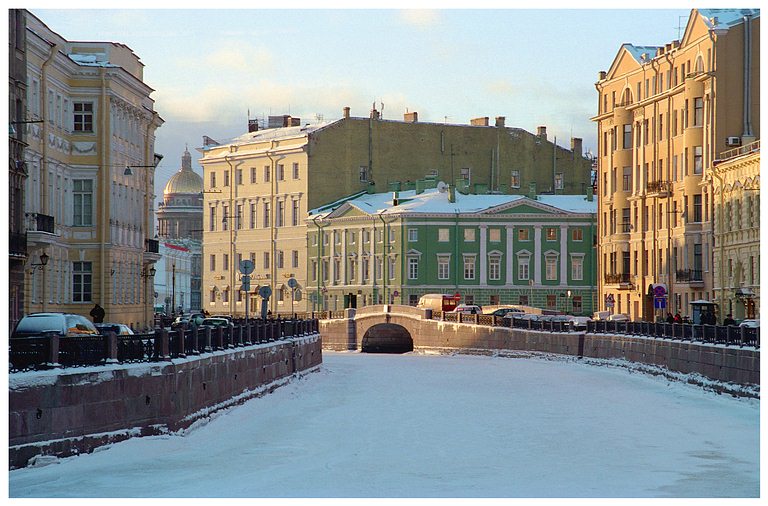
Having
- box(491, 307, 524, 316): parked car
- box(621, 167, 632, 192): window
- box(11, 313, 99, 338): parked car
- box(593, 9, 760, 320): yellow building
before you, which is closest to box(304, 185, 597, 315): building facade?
box(491, 307, 524, 316): parked car

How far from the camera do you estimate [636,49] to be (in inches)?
3816

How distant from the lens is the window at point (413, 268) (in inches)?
4764

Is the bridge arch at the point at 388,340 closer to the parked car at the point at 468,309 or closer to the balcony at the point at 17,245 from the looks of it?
the parked car at the point at 468,309

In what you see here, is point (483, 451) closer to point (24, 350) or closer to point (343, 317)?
point (24, 350)

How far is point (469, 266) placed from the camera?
4783 inches

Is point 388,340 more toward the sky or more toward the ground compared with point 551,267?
more toward the ground

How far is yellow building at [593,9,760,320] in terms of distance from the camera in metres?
82.9

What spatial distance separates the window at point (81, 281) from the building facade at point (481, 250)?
1972 inches

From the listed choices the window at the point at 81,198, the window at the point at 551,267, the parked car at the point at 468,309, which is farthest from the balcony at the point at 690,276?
the window at the point at 551,267

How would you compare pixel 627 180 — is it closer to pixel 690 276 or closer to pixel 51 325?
pixel 690 276

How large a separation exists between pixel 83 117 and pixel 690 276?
3159 centimetres

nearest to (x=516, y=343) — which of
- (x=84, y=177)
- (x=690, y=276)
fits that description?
(x=690, y=276)

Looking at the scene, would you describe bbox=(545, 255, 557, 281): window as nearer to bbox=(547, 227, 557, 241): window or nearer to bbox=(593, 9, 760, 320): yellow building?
bbox=(547, 227, 557, 241): window

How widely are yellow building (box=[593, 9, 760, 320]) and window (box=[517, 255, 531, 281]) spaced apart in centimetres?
1767
